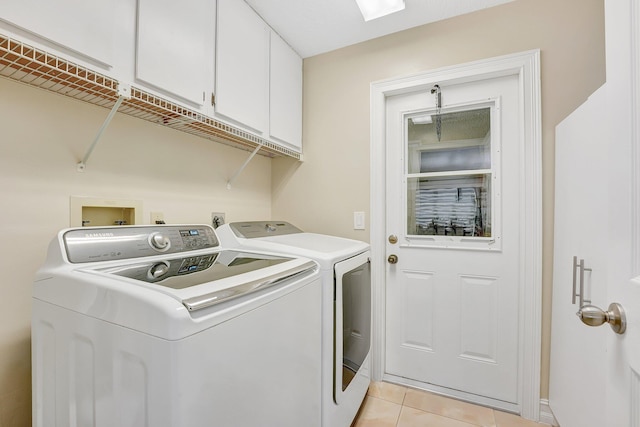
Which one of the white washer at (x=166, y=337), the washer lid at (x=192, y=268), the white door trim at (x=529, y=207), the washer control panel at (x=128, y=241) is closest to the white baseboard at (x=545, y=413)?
the white door trim at (x=529, y=207)

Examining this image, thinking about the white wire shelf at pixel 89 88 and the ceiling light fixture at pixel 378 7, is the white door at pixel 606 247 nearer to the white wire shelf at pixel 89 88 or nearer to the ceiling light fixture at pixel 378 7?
the ceiling light fixture at pixel 378 7

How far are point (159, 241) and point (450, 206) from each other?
5.53 feet

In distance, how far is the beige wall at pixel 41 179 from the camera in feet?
3.32

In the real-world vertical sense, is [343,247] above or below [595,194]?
below

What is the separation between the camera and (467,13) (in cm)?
176

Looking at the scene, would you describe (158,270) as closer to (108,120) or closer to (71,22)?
(108,120)

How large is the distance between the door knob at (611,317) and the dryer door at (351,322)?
82 cm

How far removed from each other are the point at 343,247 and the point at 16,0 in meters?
1.43

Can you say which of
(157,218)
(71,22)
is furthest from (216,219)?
(71,22)

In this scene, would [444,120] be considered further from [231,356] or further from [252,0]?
[231,356]

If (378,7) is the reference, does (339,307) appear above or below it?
below

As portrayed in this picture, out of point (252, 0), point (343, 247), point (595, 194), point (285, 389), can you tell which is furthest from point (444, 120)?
point (285, 389)

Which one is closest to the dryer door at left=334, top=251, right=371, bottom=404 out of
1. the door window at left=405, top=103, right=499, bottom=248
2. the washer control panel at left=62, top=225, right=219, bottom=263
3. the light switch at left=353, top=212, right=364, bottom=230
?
the light switch at left=353, top=212, right=364, bottom=230

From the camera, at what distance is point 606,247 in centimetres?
89
